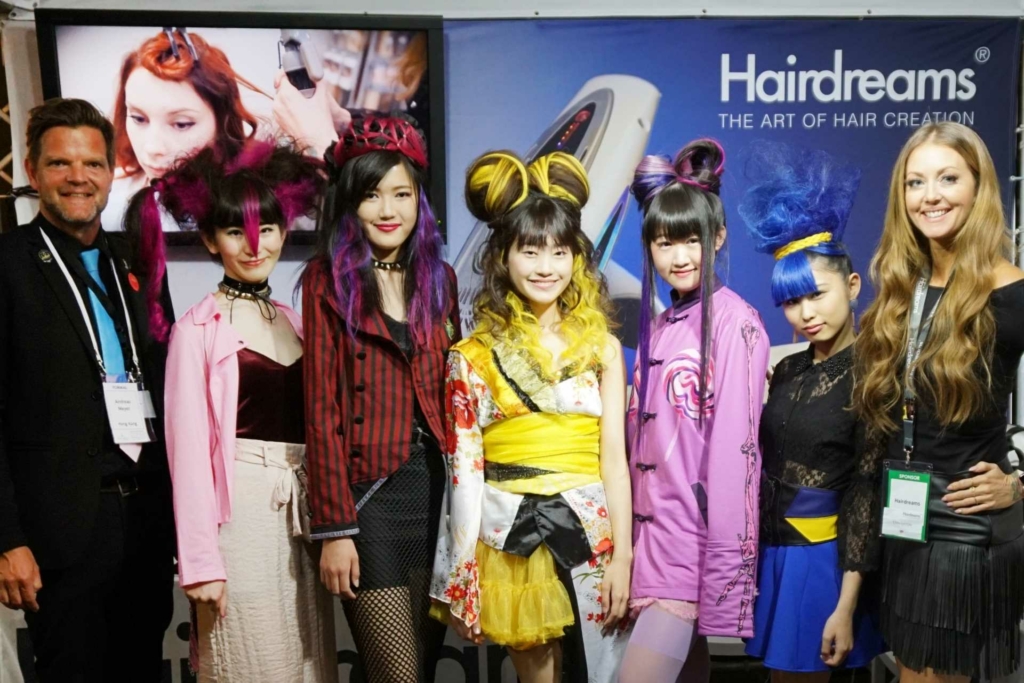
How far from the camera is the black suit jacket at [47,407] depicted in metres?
2.29

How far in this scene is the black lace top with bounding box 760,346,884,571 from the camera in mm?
2197

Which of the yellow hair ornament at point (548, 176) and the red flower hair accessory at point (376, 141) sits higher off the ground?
the red flower hair accessory at point (376, 141)

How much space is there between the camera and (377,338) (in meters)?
2.34

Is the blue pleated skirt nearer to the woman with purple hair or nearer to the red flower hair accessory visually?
the woman with purple hair

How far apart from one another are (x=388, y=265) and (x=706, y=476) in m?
1.09

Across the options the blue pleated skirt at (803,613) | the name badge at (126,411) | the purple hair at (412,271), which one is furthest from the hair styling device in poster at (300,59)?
the blue pleated skirt at (803,613)

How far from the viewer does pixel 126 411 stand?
2395 mm

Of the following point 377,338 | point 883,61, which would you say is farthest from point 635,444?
point 883,61

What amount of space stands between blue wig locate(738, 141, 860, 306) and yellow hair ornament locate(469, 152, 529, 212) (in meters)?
0.68

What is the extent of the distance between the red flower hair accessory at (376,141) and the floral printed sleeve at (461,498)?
0.62 metres

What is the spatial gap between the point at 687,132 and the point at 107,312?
98.3 inches

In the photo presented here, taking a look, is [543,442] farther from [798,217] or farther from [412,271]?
[798,217]

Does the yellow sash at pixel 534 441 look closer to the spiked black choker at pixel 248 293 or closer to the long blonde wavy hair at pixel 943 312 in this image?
the spiked black choker at pixel 248 293

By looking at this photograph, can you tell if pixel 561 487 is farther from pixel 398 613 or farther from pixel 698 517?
pixel 398 613
